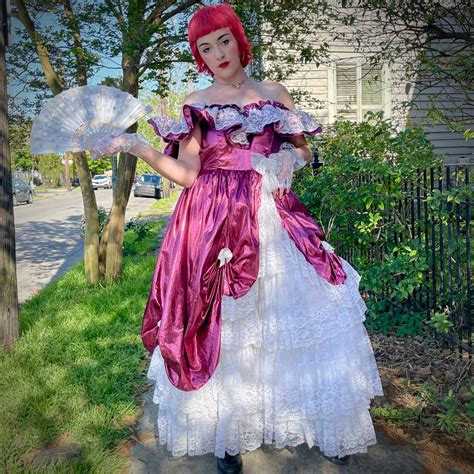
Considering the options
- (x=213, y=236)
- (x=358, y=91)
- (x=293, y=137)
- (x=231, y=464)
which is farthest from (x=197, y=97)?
(x=358, y=91)

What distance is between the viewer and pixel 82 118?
2.06 meters

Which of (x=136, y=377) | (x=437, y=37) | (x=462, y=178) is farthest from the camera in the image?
(x=437, y=37)

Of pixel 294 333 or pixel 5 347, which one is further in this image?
pixel 5 347

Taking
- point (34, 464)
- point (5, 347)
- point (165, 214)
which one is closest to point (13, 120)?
point (5, 347)

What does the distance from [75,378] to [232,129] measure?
2.06 metres

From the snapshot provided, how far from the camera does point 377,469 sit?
2188 millimetres

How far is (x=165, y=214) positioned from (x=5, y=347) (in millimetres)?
13489

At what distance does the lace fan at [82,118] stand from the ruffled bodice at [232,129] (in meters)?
0.13

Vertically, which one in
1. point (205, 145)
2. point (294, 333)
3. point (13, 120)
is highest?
point (13, 120)

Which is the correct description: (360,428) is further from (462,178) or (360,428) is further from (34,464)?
(462,178)

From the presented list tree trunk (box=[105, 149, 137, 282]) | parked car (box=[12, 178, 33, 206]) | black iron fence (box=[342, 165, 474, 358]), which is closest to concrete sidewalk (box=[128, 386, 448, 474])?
black iron fence (box=[342, 165, 474, 358])

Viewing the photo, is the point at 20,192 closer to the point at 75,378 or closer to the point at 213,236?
the point at 75,378

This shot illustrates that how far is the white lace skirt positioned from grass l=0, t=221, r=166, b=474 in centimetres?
62

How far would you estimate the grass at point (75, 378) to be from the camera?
2477 mm
